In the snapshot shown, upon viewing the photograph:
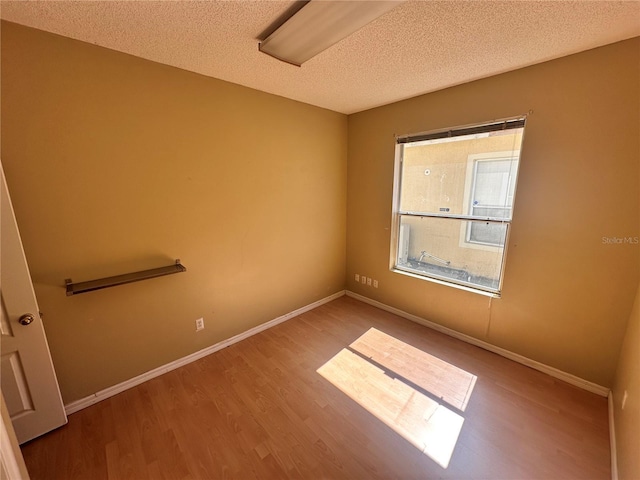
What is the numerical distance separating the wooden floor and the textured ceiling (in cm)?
250

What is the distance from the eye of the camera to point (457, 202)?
2631 millimetres

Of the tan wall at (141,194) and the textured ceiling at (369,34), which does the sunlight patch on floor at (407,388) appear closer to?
the tan wall at (141,194)

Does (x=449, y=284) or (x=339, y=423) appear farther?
(x=449, y=284)

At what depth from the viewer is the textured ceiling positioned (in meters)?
1.36

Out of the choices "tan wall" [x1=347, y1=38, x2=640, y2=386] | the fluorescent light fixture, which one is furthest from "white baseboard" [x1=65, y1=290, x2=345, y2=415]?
the fluorescent light fixture

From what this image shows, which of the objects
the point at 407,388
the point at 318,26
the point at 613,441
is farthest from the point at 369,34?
the point at 613,441

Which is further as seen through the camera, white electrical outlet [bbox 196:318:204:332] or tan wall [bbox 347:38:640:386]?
white electrical outlet [bbox 196:318:204:332]

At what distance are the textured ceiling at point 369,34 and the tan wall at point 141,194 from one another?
231mm

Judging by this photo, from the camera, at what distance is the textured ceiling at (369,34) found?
4.45ft

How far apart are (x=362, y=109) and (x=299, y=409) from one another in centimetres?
318

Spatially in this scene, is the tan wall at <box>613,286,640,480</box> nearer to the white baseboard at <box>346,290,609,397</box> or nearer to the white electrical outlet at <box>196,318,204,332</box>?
the white baseboard at <box>346,290,609,397</box>

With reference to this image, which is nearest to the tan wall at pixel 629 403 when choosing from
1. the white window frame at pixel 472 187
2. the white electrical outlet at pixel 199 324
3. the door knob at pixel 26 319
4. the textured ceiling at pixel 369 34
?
the white window frame at pixel 472 187

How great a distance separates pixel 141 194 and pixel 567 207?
3.26 meters

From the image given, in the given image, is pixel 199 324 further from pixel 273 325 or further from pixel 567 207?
pixel 567 207
